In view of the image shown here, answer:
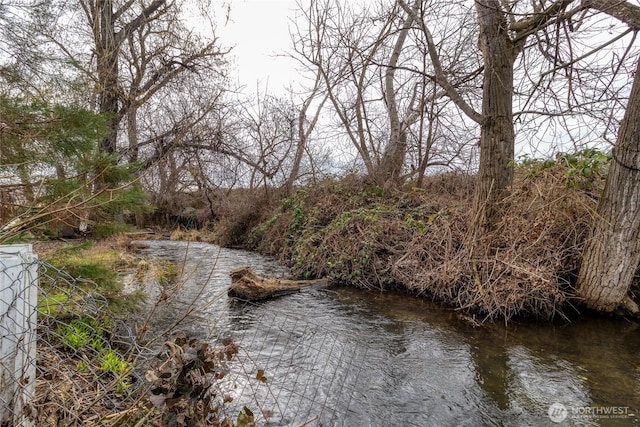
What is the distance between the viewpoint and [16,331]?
6.00ft

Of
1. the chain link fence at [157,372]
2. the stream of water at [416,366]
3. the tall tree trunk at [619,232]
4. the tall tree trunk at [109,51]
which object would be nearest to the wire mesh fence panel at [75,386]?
the chain link fence at [157,372]

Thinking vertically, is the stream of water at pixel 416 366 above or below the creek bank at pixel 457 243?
below

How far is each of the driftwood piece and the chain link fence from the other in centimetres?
76

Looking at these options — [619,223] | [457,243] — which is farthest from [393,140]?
[619,223]

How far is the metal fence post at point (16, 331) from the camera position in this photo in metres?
1.79

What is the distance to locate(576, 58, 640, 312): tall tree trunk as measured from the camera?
14.9ft

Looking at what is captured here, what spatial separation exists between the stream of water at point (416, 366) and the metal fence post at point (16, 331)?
2.69 ft

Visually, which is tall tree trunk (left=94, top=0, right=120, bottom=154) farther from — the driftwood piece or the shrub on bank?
the shrub on bank

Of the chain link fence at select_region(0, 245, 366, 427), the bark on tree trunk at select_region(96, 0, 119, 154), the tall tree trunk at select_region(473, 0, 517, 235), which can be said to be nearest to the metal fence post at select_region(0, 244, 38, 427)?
the chain link fence at select_region(0, 245, 366, 427)

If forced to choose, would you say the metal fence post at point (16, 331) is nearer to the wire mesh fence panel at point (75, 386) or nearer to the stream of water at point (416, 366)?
the wire mesh fence panel at point (75, 386)

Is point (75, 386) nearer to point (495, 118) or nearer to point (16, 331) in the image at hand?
point (16, 331)

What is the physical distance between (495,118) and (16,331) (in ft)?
20.6

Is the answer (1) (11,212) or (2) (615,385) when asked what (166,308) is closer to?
(1) (11,212)

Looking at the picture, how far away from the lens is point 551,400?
3.10 meters
